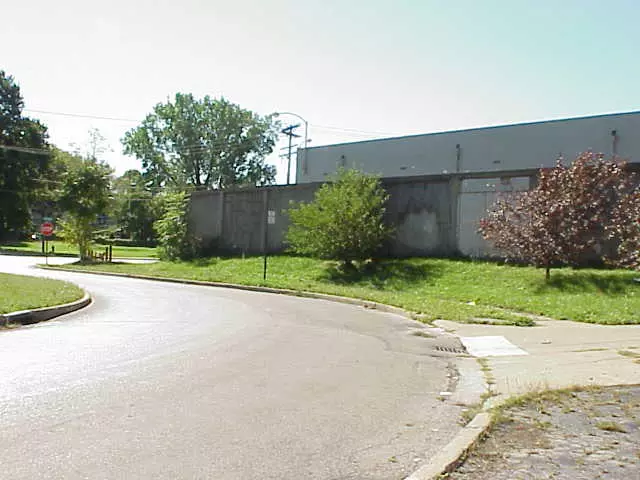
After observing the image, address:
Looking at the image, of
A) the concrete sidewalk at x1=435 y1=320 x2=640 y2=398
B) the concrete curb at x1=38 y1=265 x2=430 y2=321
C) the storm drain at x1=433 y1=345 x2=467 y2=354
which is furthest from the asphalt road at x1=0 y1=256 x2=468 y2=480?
the concrete curb at x1=38 y1=265 x2=430 y2=321

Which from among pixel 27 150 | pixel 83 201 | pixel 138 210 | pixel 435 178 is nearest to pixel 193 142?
pixel 138 210

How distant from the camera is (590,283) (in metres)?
20.1

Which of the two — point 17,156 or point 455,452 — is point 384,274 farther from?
point 17,156

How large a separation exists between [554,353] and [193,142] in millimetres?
71713

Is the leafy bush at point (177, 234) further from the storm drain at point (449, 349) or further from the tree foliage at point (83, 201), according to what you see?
the storm drain at point (449, 349)

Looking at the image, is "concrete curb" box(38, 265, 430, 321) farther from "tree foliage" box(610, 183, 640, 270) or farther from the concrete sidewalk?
"tree foliage" box(610, 183, 640, 270)

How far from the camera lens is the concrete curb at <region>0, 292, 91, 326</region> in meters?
13.0

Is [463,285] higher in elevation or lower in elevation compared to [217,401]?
higher

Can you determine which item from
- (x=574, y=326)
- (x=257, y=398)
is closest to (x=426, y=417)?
(x=257, y=398)

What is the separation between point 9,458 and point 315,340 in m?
7.55

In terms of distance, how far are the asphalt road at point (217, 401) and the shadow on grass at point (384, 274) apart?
34.6ft

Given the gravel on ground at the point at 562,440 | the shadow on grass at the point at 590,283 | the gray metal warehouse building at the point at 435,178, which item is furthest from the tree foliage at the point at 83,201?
the gravel on ground at the point at 562,440

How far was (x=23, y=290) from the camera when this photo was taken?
1786cm

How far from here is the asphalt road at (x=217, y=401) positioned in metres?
5.24
